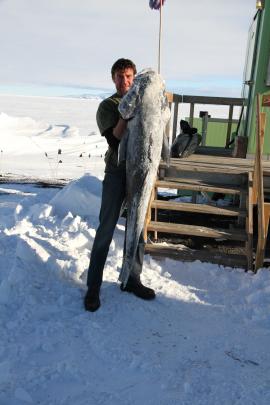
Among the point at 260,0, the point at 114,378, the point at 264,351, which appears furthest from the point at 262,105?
the point at 114,378

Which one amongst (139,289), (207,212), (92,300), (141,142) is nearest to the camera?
(141,142)

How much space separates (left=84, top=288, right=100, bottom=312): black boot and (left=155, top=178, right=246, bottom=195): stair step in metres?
2.27

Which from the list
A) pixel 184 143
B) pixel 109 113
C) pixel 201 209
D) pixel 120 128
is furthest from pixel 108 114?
pixel 184 143

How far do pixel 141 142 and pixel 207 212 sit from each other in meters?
2.22

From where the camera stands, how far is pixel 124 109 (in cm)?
316

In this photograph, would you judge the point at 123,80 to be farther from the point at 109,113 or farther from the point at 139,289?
the point at 139,289

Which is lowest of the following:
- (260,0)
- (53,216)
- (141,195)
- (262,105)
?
(53,216)

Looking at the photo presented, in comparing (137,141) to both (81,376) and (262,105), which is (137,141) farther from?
(262,105)

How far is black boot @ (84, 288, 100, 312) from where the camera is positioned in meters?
3.49

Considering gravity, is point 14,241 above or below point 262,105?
below

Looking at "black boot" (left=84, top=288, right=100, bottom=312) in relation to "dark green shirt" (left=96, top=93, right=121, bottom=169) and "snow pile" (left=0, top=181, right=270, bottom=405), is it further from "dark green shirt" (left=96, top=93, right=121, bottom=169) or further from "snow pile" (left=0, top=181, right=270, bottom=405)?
"dark green shirt" (left=96, top=93, right=121, bottom=169)

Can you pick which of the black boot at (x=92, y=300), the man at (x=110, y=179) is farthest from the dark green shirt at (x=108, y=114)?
the black boot at (x=92, y=300)

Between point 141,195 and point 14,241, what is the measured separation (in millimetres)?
1997

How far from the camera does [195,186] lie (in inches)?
218
